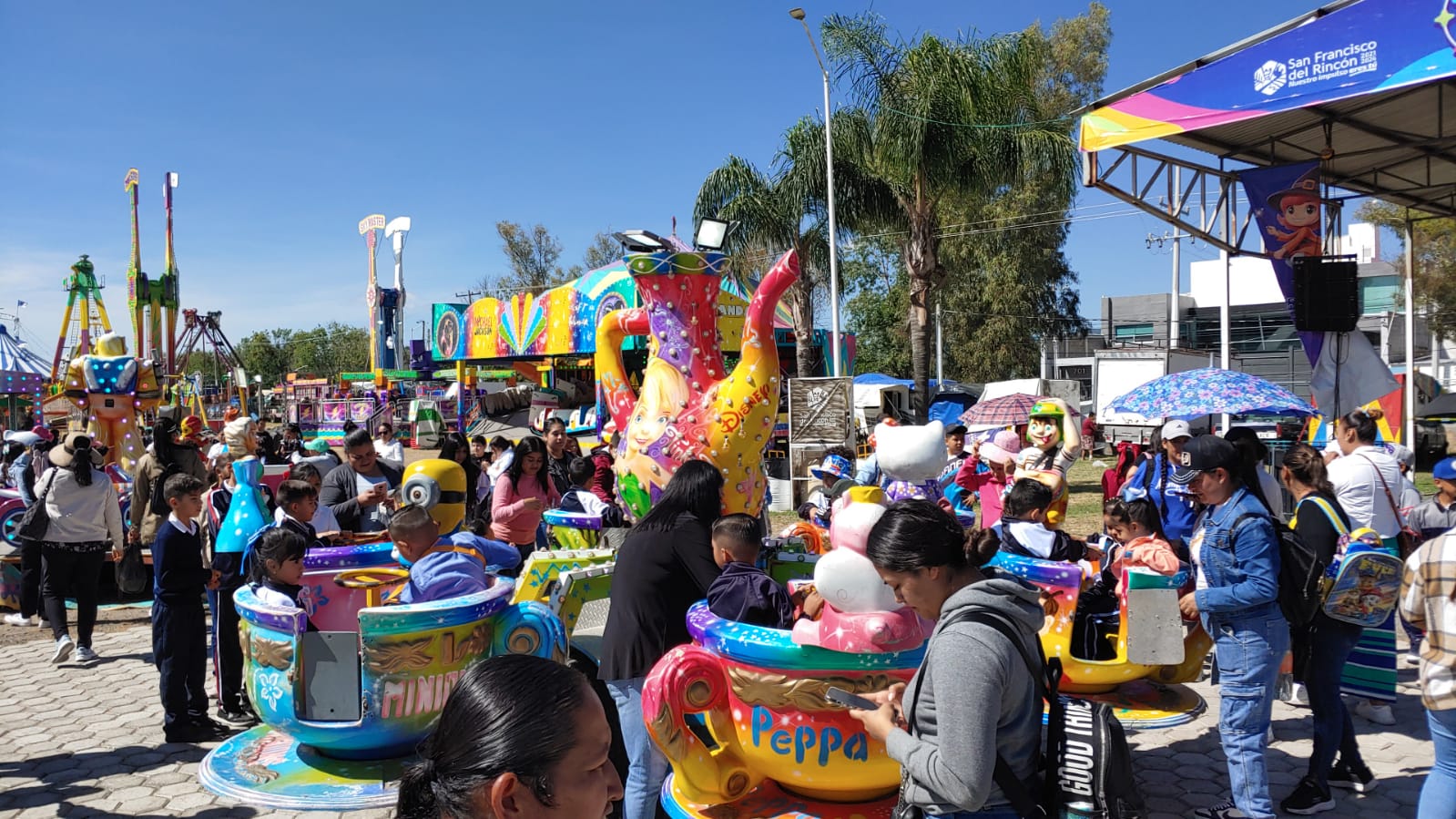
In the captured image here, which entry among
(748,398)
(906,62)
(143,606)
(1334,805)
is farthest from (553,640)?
(906,62)

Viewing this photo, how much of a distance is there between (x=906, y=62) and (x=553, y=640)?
14641 mm

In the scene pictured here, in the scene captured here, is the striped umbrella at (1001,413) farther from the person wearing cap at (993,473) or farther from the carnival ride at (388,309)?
the carnival ride at (388,309)

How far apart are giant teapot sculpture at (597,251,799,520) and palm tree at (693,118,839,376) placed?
38.7 feet

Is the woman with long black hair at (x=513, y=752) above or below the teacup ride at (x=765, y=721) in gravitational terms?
above

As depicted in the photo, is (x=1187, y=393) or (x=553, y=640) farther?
(x=1187, y=393)

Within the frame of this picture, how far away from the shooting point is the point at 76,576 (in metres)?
7.06

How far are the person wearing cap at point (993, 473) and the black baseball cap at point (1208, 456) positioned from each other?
3.25m

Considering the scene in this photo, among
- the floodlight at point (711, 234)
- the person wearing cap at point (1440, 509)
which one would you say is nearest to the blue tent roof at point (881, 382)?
the person wearing cap at point (1440, 509)

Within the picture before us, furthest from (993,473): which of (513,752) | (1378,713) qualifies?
(513,752)

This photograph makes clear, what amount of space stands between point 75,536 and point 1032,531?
6.54m

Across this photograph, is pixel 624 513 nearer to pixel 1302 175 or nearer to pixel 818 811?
pixel 818 811

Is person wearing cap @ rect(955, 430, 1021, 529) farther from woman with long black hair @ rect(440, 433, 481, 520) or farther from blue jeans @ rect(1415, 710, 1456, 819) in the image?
Answer: blue jeans @ rect(1415, 710, 1456, 819)

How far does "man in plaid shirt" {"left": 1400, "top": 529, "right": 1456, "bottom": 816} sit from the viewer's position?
2.84m

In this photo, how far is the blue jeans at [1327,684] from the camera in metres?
4.28
